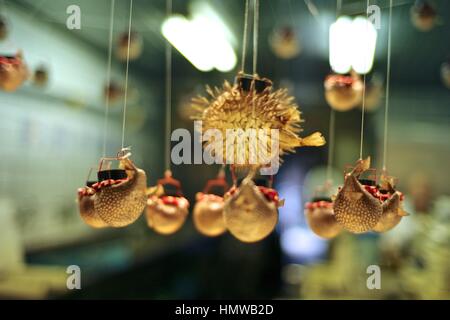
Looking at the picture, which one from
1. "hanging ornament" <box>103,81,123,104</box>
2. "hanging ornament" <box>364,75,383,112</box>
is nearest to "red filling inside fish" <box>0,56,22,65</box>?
"hanging ornament" <box>103,81,123,104</box>

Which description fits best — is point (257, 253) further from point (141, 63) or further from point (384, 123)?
point (141, 63)

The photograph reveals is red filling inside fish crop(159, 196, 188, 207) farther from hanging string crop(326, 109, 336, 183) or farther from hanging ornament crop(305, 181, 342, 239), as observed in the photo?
hanging string crop(326, 109, 336, 183)

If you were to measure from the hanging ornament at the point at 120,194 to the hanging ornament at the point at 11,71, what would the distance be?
1.39 ft

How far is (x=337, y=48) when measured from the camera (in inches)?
62.1

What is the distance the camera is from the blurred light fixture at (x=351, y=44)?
59.6 inches

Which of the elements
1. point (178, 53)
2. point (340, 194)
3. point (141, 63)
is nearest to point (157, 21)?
point (178, 53)

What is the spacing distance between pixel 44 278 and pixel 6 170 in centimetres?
51

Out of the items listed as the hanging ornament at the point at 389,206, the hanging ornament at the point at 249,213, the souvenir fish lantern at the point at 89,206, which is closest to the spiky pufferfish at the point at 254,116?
the hanging ornament at the point at 249,213

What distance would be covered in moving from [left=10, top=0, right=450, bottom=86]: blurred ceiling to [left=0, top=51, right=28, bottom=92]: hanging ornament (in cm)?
65

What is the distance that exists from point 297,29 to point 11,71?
3.91 feet

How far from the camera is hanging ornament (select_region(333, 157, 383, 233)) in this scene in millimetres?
892

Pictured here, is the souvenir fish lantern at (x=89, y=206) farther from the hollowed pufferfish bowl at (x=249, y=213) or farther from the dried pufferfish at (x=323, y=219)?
the dried pufferfish at (x=323, y=219)

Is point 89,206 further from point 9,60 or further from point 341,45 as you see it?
point 341,45

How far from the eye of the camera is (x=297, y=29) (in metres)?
1.91
